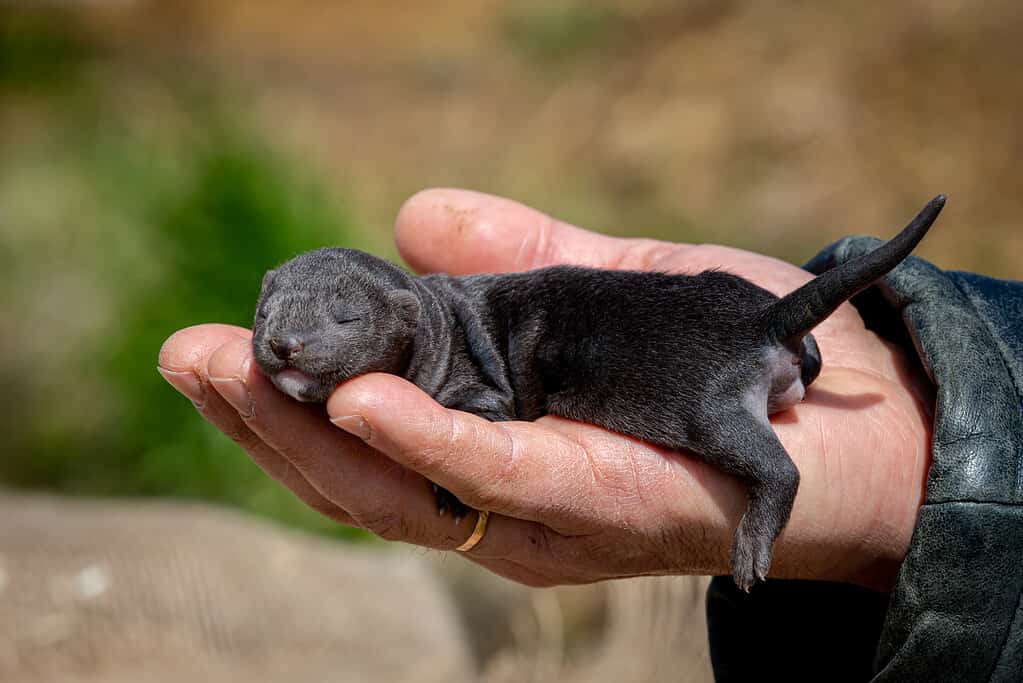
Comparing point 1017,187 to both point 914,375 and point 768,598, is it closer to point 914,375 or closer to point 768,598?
point 914,375

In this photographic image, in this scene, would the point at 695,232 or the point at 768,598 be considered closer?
the point at 768,598

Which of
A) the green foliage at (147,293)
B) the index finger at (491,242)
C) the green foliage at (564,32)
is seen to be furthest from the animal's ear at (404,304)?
the green foliage at (564,32)

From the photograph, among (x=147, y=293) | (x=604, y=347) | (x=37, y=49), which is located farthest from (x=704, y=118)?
(x=37, y=49)

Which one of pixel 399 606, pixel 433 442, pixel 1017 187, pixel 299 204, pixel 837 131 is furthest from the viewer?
pixel 837 131

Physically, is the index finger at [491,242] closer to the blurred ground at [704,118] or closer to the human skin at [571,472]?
the human skin at [571,472]

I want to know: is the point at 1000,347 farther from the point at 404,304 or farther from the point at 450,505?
the point at 404,304

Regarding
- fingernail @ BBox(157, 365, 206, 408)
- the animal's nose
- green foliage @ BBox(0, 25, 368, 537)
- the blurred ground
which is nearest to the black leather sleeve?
the animal's nose

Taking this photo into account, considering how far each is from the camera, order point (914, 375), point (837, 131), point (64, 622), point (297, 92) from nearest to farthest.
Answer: point (914, 375) → point (64, 622) → point (837, 131) → point (297, 92)

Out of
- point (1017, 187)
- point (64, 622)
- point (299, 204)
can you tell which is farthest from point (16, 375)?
point (1017, 187)
